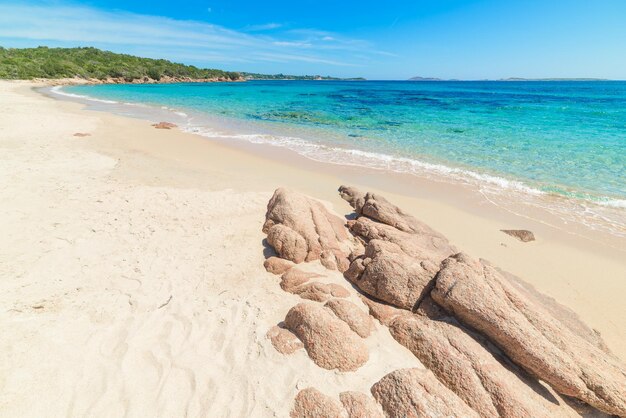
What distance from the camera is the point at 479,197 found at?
9.84 meters

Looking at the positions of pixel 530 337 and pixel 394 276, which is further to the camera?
pixel 394 276

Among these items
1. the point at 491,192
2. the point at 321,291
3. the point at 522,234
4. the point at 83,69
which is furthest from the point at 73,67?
the point at 522,234

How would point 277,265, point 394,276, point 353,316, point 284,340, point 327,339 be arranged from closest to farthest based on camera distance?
point 327,339 → point 284,340 → point 353,316 → point 394,276 → point 277,265

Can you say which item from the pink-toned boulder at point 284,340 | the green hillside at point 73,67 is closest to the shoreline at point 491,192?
the pink-toned boulder at point 284,340

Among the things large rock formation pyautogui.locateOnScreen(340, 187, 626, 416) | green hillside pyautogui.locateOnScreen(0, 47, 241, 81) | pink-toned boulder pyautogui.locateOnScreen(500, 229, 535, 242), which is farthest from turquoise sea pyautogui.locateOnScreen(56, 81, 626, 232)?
green hillside pyautogui.locateOnScreen(0, 47, 241, 81)

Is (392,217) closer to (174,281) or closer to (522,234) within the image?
(522,234)

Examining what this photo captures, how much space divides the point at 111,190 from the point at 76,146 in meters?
6.69

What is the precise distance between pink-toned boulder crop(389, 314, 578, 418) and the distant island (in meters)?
74.4

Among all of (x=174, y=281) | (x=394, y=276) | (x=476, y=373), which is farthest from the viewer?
(x=174, y=281)

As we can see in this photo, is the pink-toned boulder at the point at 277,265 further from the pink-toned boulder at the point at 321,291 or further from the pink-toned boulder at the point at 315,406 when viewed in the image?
the pink-toned boulder at the point at 315,406

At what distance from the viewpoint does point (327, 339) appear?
3.79 metres

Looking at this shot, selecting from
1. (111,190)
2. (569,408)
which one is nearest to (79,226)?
(111,190)

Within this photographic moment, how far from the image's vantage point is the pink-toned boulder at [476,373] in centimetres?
311

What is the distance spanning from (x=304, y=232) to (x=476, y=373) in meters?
3.79
